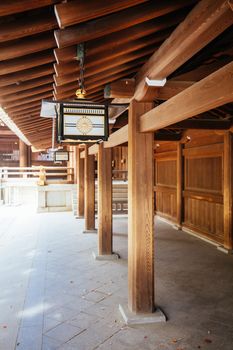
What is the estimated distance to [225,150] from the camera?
6848 millimetres

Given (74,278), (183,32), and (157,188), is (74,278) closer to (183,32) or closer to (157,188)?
(183,32)

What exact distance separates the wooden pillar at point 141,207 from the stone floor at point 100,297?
0.42m

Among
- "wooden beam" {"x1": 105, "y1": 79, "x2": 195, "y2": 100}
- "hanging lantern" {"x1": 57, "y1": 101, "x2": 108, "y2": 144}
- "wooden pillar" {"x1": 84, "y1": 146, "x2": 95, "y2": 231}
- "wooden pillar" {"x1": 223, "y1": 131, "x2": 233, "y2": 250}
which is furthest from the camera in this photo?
"wooden pillar" {"x1": 84, "y1": 146, "x2": 95, "y2": 231}

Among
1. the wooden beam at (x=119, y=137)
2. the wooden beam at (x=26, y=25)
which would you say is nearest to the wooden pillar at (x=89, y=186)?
the wooden beam at (x=119, y=137)

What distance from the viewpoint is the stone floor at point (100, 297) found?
11.2 ft

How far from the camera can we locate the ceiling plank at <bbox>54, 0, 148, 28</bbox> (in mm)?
2049

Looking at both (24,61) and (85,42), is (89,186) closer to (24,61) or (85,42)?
(24,61)

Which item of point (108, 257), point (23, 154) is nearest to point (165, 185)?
point (108, 257)

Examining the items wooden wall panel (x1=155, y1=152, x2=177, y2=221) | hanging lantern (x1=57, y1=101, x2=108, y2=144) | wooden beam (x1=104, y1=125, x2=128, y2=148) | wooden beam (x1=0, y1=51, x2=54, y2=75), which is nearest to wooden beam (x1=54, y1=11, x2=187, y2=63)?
wooden beam (x1=0, y1=51, x2=54, y2=75)

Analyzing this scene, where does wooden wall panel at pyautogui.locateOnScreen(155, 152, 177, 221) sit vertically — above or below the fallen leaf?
above

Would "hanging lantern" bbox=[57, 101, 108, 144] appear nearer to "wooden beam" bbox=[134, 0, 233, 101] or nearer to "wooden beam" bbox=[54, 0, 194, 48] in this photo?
"wooden beam" bbox=[134, 0, 233, 101]

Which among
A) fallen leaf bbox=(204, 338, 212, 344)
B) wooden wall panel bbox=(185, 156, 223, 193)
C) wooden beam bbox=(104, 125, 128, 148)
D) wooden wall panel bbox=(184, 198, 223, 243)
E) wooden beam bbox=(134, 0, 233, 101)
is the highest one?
wooden beam bbox=(134, 0, 233, 101)

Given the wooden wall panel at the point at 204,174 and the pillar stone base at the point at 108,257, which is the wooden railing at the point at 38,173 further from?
the pillar stone base at the point at 108,257

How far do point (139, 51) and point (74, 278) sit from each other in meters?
3.90
